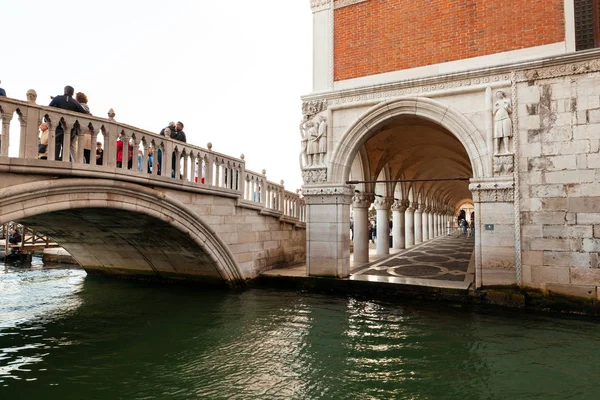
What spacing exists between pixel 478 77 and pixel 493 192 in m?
2.25

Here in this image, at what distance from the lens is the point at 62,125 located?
489cm

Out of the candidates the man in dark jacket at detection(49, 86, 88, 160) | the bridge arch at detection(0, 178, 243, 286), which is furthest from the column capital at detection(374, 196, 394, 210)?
the man in dark jacket at detection(49, 86, 88, 160)

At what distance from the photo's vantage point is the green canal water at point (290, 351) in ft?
11.4

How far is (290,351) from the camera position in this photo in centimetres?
439

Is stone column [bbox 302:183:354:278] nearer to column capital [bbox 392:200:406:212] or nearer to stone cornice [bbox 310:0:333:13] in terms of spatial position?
stone cornice [bbox 310:0:333:13]

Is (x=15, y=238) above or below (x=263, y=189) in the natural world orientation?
below

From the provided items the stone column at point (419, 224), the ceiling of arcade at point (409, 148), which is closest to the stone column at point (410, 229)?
the ceiling of arcade at point (409, 148)

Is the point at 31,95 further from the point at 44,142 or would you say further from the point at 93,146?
the point at 93,146

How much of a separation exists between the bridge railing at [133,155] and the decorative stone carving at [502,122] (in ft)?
18.0

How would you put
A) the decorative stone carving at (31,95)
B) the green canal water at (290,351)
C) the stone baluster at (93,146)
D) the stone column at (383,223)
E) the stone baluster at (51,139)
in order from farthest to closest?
the stone column at (383,223)
the stone baluster at (93,146)
the stone baluster at (51,139)
the decorative stone carving at (31,95)
the green canal water at (290,351)

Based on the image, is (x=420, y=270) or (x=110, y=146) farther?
(x=420, y=270)

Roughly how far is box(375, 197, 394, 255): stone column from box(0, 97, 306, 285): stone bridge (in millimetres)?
3064

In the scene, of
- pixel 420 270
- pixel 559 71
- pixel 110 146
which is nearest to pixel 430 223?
pixel 420 270

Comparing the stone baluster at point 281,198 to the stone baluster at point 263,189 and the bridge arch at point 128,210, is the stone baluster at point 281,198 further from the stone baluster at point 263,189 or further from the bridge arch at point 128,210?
the bridge arch at point 128,210
